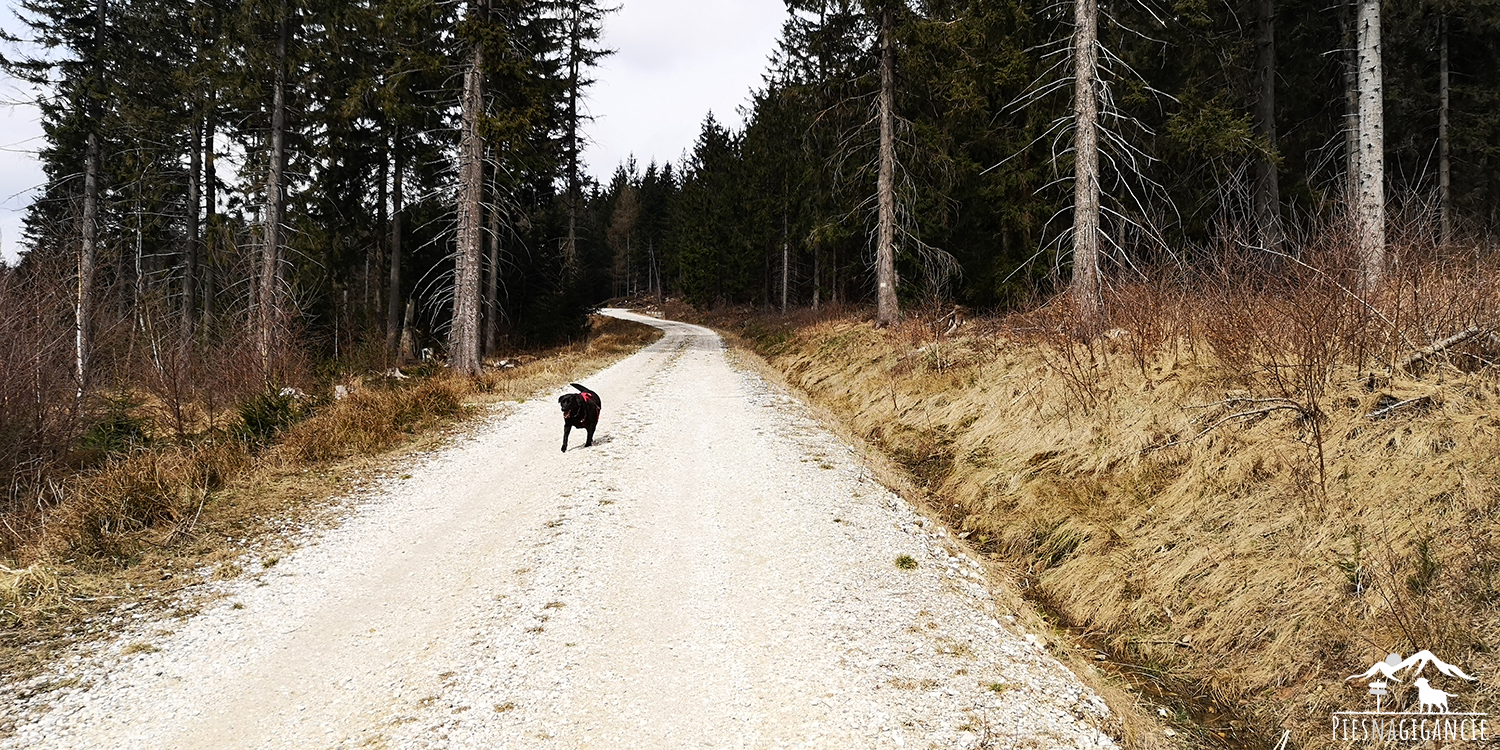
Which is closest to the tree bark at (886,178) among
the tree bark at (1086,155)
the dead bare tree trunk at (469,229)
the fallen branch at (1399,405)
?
the tree bark at (1086,155)

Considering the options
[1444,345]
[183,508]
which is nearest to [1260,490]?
[1444,345]

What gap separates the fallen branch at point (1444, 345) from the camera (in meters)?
4.36

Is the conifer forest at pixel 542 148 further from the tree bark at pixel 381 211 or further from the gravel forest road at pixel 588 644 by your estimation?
the gravel forest road at pixel 588 644

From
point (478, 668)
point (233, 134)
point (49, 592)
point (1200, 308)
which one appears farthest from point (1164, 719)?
point (233, 134)

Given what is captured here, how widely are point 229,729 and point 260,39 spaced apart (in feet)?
62.7

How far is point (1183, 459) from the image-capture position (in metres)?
4.99

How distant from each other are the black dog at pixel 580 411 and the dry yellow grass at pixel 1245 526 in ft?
14.6

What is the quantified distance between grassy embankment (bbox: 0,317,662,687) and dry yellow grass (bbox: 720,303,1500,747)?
19.7 feet

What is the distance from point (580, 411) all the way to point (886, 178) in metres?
12.1

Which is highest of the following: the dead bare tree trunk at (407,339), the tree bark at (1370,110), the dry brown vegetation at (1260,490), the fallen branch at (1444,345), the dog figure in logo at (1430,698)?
the tree bark at (1370,110)

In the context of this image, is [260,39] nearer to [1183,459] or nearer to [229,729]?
[229,729]

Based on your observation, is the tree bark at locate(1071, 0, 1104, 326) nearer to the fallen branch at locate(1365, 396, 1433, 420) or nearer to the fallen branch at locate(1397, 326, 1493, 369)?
the fallen branch at locate(1397, 326, 1493, 369)

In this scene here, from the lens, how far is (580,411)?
830 centimetres

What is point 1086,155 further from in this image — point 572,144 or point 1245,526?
point 572,144
